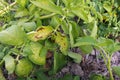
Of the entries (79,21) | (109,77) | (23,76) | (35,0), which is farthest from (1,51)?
(109,77)

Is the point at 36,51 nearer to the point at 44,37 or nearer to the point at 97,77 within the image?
the point at 44,37

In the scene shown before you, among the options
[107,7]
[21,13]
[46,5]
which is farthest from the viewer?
[107,7]

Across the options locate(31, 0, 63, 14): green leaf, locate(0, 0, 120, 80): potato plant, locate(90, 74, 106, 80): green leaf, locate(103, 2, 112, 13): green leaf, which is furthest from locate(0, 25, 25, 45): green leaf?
locate(103, 2, 112, 13): green leaf

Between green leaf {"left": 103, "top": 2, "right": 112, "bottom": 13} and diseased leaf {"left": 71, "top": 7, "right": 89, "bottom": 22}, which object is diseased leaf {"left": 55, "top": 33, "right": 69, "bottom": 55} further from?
green leaf {"left": 103, "top": 2, "right": 112, "bottom": 13}

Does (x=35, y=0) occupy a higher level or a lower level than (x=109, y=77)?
higher

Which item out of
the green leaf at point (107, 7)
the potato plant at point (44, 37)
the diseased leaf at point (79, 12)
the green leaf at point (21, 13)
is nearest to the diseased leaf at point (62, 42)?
the potato plant at point (44, 37)

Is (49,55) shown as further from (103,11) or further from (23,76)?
(103,11)

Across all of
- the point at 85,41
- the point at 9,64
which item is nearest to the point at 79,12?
the point at 85,41
